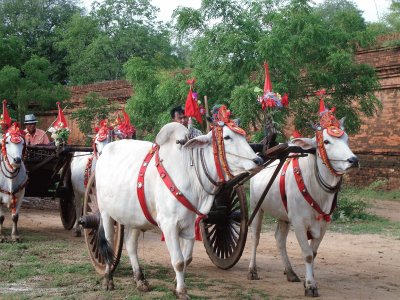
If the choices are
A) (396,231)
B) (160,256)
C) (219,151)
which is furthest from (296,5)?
(219,151)

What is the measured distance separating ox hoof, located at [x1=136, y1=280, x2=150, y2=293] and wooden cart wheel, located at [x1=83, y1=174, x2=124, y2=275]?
31 cm

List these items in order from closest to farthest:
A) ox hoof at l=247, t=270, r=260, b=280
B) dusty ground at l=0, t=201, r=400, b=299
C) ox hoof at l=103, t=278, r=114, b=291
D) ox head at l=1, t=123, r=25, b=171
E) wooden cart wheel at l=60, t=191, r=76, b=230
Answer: ox hoof at l=103, t=278, r=114, b=291
dusty ground at l=0, t=201, r=400, b=299
ox hoof at l=247, t=270, r=260, b=280
ox head at l=1, t=123, r=25, b=171
wooden cart wheel at l=60, t=191, r=76, b=230

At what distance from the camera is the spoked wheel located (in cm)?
723

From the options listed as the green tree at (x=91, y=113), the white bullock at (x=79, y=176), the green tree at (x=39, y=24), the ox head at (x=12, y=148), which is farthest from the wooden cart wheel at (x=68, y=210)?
the green tree at (x=39, y=24)

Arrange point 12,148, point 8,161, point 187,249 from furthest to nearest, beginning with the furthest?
point 8,161
point 12,148
point 187,249

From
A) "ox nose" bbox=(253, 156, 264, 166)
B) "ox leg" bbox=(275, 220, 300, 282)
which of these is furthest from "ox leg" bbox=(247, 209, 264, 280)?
"ox nose" bbox=(253, 156, 264, 166)

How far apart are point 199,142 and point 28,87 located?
38.7 feet

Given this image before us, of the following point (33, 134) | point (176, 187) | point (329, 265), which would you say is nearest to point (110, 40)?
point (33, 134)

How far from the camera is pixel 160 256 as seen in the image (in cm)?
855

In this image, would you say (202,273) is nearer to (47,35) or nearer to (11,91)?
(11,91)

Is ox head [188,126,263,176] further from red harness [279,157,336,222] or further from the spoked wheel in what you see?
the spoked wheel

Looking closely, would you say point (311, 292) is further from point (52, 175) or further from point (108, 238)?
point (52, 175)

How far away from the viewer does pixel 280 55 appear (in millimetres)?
11234

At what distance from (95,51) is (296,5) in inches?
668
